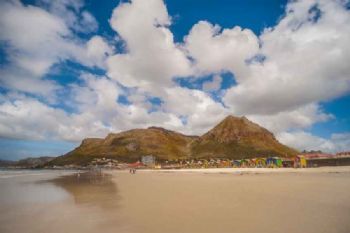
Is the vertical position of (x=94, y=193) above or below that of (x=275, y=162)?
below

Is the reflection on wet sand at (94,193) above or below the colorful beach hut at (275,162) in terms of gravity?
below

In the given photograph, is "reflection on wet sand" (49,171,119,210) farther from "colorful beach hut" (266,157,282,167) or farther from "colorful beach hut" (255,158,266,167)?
"colorful beach hut" (255,158,266,167)

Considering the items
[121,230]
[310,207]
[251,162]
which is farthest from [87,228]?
[251,162]

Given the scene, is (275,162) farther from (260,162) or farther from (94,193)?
(94,193)

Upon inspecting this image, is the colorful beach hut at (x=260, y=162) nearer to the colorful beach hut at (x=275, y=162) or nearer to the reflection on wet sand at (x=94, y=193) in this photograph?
the colorful beach hut at (x=275, y=162)

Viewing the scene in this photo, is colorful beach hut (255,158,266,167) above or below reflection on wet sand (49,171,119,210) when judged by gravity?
above

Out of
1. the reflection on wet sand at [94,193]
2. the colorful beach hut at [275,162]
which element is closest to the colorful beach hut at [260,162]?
the colorful beach hut at [275,162]

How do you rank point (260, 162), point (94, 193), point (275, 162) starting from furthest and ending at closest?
point (260, 162), point (275, 162), point (94, 193)

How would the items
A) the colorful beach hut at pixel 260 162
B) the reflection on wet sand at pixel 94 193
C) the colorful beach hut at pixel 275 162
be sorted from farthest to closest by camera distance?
the colorful beach hut at pixel 260 162 < the colorful beach hut at pixel 275 162 < the reflection on wet sand at pixel 94 193

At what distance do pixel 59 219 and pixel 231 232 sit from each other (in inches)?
289

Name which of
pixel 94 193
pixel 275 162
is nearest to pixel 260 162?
pixel 275 162

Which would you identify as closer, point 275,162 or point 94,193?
point 94,193

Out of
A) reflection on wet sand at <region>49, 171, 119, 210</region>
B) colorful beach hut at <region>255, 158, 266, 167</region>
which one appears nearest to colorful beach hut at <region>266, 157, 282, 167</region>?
colorful beach hut at <region>255, 158, 266, 167</region>

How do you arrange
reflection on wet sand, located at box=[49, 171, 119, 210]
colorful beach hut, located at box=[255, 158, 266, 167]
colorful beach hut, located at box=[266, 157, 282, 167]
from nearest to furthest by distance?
reflection on wet sand, located at box=[49, 171, 119, 210] < colorful beach hut, located at box=[266, 157, 282, 167] < colorful beach hut, located at box=[255, 158, 266, 167]
